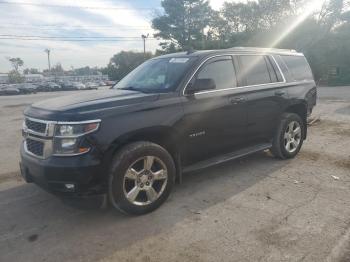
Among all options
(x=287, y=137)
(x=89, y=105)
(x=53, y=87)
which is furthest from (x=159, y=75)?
(x=53, y=87)

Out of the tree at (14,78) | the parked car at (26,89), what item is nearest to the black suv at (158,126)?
the parked car at (26,89)

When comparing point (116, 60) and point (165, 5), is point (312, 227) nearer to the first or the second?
point (165, 5)

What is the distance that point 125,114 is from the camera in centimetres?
359

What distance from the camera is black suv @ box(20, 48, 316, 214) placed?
3408 mm

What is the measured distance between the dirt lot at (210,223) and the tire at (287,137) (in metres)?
0.36

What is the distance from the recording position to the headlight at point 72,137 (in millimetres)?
3359

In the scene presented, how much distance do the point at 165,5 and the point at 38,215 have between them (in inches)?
2226

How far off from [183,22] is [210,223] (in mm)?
55558

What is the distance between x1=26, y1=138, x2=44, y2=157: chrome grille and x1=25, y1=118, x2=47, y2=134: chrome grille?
0.13 meters

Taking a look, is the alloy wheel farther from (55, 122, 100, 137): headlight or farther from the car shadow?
(55, 122, 100, 137): headlight

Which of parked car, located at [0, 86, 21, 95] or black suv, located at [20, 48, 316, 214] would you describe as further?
parked car, located at [0, 86, 21, 95]

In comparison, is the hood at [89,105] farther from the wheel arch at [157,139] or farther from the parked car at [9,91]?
the parked car at [9,91]

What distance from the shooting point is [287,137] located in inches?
224

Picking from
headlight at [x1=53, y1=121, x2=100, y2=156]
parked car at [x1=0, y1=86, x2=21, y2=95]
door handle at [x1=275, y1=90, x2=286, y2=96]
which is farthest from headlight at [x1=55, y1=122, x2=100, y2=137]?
parked car at [x1=0, y1=86, x2=21, y2=95]
